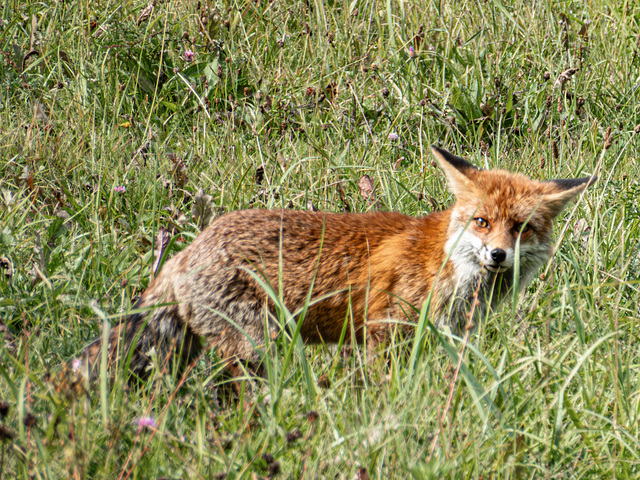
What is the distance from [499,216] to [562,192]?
0.39m

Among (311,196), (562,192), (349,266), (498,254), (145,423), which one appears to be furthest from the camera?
(311,196)

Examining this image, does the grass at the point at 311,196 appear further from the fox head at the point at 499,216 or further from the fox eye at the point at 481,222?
the fox eye at the point at 481,222

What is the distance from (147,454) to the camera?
7.17 feet

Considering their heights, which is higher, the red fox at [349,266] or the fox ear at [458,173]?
the fox ear at [458,173]

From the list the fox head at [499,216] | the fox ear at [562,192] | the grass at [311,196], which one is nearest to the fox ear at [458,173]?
the fox head at [499,216]

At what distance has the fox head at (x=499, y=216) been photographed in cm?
366

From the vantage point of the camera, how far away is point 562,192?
365cm

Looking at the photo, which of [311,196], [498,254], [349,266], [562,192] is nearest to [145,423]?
[349,266]

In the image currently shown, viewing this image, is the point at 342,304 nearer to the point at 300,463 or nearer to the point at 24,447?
the point at 300,463

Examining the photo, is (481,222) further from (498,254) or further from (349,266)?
(349,266)

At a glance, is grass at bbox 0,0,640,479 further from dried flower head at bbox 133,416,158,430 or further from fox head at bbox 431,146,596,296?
fox head at bbox 431,146,596,296

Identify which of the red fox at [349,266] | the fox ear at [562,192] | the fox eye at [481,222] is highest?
the fox ear at [562,192]

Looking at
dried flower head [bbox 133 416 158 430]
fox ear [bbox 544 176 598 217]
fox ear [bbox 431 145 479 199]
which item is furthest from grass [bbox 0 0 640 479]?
fox ear [bbox 431 145 479 199]

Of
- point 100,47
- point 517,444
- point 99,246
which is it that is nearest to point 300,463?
point 517,444
